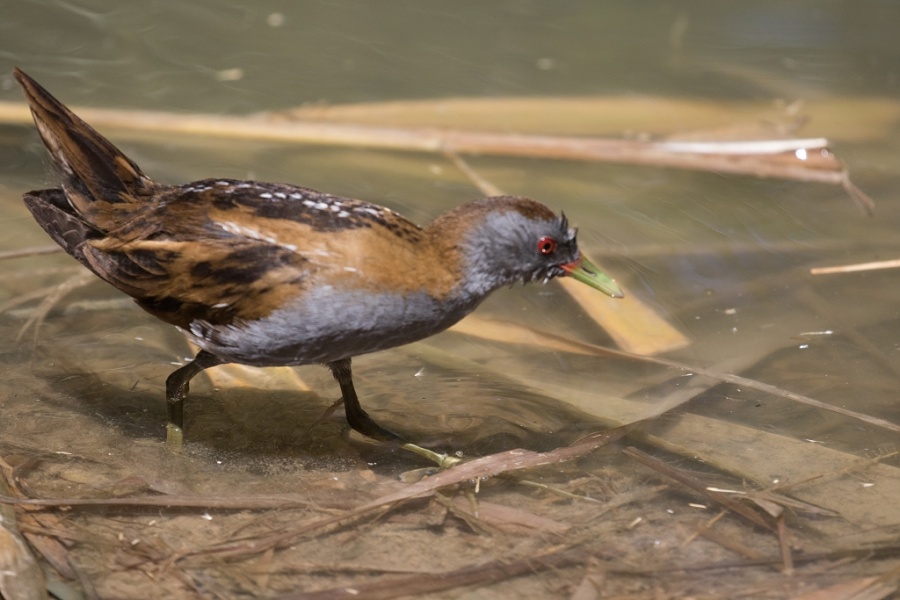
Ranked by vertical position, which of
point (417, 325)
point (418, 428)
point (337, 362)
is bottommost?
point (418, 428)

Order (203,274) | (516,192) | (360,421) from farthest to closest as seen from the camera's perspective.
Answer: (516,192)
(360,421)
(203,274)

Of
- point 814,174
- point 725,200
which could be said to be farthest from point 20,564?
point 814,174

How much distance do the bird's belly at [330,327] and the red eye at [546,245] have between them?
1.09 ft

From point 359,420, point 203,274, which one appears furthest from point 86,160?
point 359,420

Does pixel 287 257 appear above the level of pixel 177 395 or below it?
above

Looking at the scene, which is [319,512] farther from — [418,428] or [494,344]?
[494,344]

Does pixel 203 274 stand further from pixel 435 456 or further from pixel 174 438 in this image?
pixel 435 456

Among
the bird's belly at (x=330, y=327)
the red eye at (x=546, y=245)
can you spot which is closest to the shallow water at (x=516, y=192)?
the bird's belly at (x=330, y=327)

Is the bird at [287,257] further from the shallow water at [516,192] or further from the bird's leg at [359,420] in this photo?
the shallow water at [516,192]

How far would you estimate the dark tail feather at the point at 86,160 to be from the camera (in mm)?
4090

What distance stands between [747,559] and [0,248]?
13.1ft

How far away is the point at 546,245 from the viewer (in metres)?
3.87

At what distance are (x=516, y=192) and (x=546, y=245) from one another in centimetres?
253

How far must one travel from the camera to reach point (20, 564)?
128 inches
